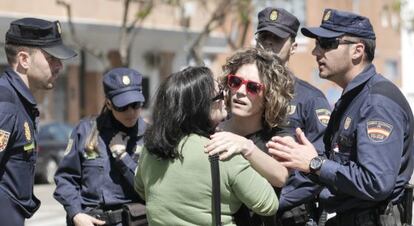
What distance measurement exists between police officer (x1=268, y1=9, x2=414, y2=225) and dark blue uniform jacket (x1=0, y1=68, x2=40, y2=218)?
1424 mm

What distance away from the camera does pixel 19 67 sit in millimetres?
4609

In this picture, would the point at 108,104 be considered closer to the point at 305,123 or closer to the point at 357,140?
the point at 305,123

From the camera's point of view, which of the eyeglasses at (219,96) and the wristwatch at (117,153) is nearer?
the eyeglasses at (219,96)

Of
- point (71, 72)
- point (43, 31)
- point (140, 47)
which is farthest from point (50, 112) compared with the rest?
point (43, 31)

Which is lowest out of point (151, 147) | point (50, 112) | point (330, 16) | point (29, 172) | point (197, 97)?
point (50, 112)

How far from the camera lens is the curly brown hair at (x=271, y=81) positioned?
4176 mm

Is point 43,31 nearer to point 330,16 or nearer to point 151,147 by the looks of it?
point 151,147

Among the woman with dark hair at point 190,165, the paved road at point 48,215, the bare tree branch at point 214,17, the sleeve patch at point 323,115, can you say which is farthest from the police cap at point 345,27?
the bare tree branch at point 214,17

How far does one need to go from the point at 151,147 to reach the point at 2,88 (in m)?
1.08

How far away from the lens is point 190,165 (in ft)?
12.3

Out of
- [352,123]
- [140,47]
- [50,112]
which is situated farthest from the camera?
[140,47]

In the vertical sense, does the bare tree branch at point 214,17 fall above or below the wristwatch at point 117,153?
below

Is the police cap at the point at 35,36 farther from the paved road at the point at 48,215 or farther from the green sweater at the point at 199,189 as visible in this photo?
the paved road at the point at 48,215

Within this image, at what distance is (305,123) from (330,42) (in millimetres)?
752
